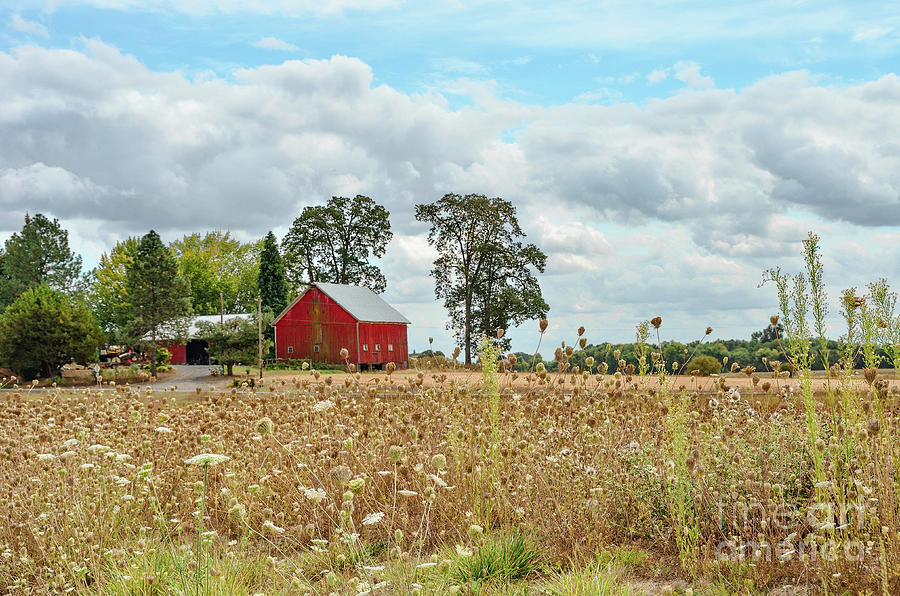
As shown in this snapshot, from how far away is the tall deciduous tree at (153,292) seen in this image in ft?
116

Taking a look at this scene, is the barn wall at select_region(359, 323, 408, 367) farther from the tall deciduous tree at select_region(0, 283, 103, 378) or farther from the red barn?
the tall deciduous tree at select_region(0, 283, 103, 378)

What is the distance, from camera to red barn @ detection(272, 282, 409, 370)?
39.1m

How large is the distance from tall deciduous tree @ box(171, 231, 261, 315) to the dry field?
53131 mm

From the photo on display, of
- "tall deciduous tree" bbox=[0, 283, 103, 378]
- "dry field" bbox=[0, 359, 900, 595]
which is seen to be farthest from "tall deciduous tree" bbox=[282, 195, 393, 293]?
"dry field" bbox=[0, 359, 900, 595]

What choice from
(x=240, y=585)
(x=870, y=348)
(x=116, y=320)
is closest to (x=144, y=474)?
(x=240, y=585)

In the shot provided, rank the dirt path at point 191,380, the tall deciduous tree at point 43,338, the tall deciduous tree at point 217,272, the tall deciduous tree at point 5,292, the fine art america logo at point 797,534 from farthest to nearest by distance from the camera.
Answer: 1. the tall deciduous tree at point 217,272
2. the tall deciduous tree at point 5,292
3. the tall deciduous tree at point 43,338
4. the dirt path at point 191,380
5. the fine art america logo at point 797,534

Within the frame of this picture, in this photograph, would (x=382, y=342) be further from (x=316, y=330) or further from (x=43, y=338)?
(x=43, y=338)

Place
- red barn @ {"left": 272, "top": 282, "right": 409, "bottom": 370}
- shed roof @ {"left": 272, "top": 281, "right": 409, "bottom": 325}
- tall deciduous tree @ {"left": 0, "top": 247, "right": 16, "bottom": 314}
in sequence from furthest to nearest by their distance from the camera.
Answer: tall deciduous tree @ {"left": 0, "top": 247, "right": 16, "bottom": 314}, shed roof @ {"left": 272, "top": 281, "right": 409, "bottom": 325}, red barn @ {"left": 272, "top": 282, "right": 409, "bottom": 370}

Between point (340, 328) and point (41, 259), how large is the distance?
27.0 m

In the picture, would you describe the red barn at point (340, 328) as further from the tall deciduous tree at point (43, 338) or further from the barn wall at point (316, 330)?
the tall deciduous tree at point (43, 338)

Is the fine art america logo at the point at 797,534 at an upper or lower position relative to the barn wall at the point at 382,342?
lower

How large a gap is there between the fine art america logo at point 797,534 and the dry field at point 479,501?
2cm

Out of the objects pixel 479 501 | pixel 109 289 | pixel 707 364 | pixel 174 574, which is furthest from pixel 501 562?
pixel 109 289

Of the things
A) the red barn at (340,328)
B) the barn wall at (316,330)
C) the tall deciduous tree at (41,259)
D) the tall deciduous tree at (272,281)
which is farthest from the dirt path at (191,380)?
the tall deciduous tree at (41,259)
